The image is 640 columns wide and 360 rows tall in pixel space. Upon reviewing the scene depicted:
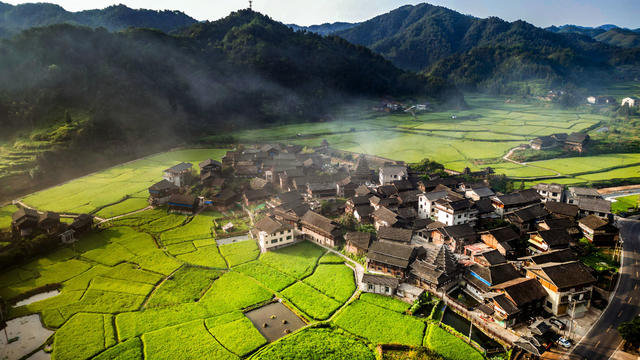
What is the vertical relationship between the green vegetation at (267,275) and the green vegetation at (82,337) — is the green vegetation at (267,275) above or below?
above

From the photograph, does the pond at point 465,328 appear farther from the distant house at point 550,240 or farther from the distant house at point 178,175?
the distant house at point 178,175

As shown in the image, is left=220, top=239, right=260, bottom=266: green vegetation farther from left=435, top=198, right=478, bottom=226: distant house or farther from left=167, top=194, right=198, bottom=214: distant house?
left=435, top=198, right=478, bottom=226: distant house

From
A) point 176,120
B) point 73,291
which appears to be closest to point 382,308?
point 73,291

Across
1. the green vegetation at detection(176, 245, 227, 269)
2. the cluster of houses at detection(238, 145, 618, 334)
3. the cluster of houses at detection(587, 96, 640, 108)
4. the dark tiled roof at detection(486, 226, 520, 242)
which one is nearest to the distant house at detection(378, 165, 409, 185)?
the cluster of houses at detection(238, 145, 618, 334)

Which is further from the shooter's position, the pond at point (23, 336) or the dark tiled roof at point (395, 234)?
the dark tiled roof at point (395, 234)

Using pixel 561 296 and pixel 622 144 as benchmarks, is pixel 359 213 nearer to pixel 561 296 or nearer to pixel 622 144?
pixel 561 296

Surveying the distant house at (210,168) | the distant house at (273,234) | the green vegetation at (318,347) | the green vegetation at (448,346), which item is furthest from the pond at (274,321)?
the distant house at (210,168)

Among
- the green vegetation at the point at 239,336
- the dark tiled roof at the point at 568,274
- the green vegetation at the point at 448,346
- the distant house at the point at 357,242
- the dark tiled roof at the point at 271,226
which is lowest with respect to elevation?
the green vegetation at the point at 448,346
